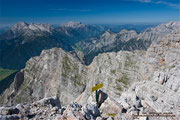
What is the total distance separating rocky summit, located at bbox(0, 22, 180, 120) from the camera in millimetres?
18031

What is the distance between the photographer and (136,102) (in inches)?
969

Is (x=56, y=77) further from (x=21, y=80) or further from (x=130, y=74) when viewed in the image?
(x=130, y=74)

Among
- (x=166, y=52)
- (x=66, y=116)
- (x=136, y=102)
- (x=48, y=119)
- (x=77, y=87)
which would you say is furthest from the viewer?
(x=77, y=87)

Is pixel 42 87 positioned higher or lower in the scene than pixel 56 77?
lower

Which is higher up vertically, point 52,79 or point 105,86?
point 105,86

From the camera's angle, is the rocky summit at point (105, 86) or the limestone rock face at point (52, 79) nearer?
the rocky summit at point (105, 86)

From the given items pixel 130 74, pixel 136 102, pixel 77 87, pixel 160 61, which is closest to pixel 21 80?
pixel 77 87

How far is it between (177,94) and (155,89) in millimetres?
6183

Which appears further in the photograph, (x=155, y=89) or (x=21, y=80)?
(x=21, y=80)

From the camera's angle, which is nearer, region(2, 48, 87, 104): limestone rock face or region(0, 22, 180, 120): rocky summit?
region(0, 22, 180, 120): rocky summit

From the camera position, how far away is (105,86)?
265 ft

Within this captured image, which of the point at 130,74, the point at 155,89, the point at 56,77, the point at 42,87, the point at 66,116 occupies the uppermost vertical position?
the point at 66,116

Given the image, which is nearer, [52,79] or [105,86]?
[105,86]

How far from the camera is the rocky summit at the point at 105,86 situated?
18.0 m
